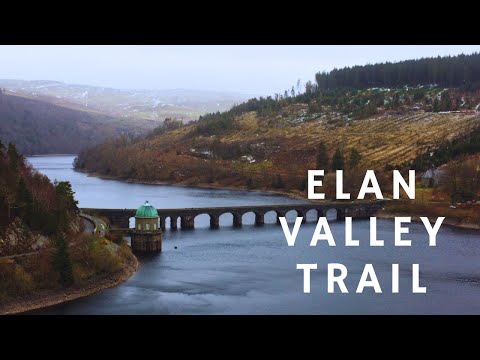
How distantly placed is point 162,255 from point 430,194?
37.0 m

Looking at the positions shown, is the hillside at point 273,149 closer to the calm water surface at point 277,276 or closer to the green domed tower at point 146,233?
the calm water surface at point 277,276

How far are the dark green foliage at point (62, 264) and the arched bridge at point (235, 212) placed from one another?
24.8 metres

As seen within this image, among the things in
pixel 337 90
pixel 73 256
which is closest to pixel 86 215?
pixel 73 256

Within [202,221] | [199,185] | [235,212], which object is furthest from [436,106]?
[235,212]

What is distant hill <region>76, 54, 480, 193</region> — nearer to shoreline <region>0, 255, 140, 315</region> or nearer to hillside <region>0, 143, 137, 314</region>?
hillside <region>0, 143, 137, 314</region>

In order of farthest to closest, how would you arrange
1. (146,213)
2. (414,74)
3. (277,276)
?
(414,74) → (146,213) → (277,276)

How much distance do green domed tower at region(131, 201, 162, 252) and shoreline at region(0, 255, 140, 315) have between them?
10.7 metres

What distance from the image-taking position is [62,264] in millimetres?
38469

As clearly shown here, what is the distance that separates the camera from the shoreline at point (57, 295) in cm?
3572

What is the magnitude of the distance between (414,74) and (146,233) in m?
111

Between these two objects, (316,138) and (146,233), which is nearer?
(146,233)

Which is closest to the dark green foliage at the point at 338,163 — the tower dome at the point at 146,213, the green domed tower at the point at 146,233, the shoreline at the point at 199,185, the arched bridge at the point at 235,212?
the shoreline at the point at 199,185

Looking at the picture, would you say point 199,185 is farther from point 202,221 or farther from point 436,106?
point 436,106

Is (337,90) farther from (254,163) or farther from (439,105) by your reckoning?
(254,163)
